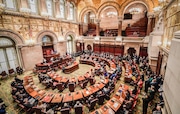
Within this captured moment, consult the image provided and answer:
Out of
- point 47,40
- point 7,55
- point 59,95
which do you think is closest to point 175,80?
point 59,95

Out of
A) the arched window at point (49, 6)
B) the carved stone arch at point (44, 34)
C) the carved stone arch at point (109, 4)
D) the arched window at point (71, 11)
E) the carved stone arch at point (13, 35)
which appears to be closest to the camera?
the carved stone arch at point (13, 35)

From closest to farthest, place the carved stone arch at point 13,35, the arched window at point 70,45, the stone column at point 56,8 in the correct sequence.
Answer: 1. the carved stone arch at point 13,35
2. the stone column at point 56,8
3. the arched window at point 70,45

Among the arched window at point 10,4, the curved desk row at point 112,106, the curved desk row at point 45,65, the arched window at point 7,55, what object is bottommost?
the curved desk row at point 112,106

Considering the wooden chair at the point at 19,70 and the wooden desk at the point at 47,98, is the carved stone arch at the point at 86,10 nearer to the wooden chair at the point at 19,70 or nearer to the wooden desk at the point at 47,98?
the wooden chair at the point at 19,70

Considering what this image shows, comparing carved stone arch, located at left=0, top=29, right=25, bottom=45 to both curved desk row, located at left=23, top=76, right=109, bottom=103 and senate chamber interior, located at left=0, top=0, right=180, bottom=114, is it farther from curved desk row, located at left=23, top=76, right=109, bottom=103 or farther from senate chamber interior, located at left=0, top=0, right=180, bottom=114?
curved desk row, located at left=23, top=76, right=109, bottom=103

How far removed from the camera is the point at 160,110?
445 cm

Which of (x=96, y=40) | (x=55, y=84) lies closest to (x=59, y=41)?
(x=96, y=40)

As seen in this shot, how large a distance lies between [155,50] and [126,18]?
1271 cm

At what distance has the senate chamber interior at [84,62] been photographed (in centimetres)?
520

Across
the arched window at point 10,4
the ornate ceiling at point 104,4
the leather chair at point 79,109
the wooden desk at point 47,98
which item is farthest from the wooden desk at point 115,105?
the ornate ceiling at point 104,4

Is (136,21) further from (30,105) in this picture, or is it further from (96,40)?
(30,105)

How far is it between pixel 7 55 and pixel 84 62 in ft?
31.3

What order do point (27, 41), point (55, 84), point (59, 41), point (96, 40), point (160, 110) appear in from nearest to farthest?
point (160, 110) → point (55, 84) → point (27, 41) → point (59, 41) → point (96, 40)

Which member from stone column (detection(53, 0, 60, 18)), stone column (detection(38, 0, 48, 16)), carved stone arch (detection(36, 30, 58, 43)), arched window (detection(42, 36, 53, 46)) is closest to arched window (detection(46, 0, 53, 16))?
stone column (detection(53, 0, 60, 18))
